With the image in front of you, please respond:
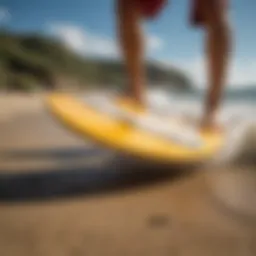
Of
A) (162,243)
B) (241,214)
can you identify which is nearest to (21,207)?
(162,243)

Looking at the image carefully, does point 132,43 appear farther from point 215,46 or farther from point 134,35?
point 215,46

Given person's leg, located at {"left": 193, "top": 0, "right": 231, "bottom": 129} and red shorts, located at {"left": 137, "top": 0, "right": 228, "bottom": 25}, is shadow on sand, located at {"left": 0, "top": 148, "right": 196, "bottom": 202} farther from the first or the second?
red shorts, located at {"left": 137, "top": 0, "right": 228, "bottom": 25}

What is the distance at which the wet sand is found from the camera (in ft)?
2.48

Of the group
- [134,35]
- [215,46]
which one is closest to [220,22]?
[215,46]

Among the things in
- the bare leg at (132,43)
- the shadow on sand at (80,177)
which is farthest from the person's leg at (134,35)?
the shadow on sand at (80,177)

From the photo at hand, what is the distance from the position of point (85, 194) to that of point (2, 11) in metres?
0.34

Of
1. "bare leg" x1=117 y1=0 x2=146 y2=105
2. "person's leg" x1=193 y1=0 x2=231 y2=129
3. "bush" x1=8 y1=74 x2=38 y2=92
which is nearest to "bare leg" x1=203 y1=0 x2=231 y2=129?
"person's leg" x1=193 y1=0 x2=231 y2=129

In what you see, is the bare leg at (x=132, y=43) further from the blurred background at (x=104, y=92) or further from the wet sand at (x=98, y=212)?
the wet sand at (x=98, y=212)

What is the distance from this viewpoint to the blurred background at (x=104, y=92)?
799mm

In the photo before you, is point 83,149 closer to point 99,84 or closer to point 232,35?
point 99,84

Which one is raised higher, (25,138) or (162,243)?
(25,138)

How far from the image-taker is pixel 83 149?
0.84 metres

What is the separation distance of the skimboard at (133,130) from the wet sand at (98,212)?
0.03 m

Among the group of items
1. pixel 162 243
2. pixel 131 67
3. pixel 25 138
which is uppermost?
pixel 131 67
